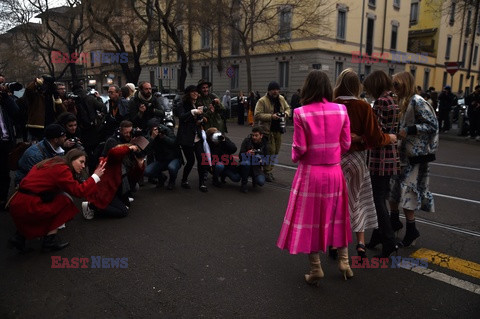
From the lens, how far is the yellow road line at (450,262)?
3727 millimetres

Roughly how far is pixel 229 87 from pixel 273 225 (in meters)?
30.5

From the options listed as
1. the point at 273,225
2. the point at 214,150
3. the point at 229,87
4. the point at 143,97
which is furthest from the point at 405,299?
the point at 229,87

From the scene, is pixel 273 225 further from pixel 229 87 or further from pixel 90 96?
pixel 229 87

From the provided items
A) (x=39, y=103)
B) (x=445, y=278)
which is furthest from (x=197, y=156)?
(x=445, y=278)

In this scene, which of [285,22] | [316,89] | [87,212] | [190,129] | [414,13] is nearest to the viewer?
[316,89]

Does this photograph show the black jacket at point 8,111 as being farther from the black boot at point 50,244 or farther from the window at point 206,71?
the window at point 206,71

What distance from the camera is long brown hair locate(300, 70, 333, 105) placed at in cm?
316

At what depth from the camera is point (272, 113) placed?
7188 millimetres

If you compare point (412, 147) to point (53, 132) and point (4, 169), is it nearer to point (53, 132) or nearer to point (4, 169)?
point (53, 132)

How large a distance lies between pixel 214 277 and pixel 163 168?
371 centimetres

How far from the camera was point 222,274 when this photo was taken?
3652 mm

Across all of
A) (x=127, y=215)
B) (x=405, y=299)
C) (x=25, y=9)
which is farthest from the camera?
(x=25, y=9)

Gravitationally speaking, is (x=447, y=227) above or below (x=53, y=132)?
below

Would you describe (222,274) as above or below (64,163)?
below
